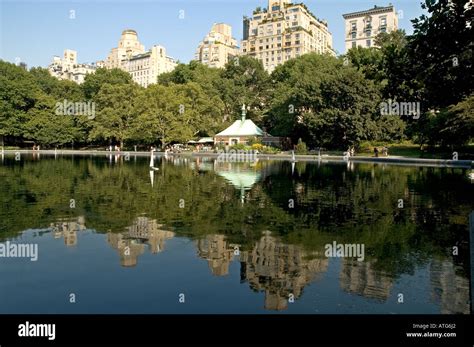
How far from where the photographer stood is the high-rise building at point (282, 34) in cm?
13750

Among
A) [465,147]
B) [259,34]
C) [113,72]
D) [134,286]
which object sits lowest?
[134,286]

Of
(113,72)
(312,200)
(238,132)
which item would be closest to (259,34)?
(113,72)

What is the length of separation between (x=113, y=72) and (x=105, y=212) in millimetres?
80783

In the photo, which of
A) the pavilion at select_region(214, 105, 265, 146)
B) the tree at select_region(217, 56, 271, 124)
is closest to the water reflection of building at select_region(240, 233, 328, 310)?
the pavilion at select_region(214, 105, 265, 146)

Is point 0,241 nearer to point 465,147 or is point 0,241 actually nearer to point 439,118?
point 439,118

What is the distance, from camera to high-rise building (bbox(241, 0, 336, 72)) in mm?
137500

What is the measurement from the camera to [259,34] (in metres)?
147

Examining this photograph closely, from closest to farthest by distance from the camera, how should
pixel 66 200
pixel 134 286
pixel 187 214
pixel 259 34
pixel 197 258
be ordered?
pixel 134 286, pixel 197 258, pixel 187 214, pixel 66 200, pixel 259 34

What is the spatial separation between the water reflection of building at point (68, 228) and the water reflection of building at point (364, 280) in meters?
6.37

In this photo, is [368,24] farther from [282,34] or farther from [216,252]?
[216,252]

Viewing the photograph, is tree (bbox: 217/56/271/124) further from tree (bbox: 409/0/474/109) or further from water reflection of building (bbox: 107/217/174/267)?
tree (bbox: 409/0/474/109)

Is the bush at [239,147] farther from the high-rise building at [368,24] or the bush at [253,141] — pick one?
the high-rise building at [368,24]
